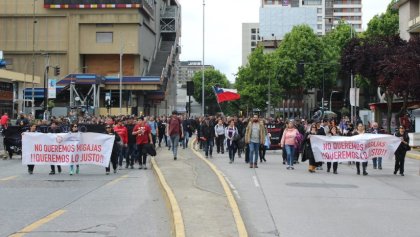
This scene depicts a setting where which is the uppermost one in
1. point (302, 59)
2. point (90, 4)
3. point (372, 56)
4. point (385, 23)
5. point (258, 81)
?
point (90, 4)

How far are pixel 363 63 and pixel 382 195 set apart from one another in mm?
32384

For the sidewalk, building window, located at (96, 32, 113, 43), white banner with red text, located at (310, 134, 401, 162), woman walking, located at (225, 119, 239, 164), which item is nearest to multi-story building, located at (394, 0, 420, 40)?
woman walking, located at (225, 119, 239, 164)

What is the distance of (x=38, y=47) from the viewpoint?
82.4 m

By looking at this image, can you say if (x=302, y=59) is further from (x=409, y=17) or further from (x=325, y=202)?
(x=325, y=202)

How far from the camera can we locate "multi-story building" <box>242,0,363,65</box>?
126 m

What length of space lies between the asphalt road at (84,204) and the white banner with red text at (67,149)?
436 mm

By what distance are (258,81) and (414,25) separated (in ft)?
123

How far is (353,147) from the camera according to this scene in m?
18.7

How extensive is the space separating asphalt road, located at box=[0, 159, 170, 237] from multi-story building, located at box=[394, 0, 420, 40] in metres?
35.3

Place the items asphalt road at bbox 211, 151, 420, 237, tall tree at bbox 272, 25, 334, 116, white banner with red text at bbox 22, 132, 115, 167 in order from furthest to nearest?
tall tree at bbox 272, 25, 334, 116 < white banner with red text at bbox 22, 132, 115, 167 < asphalt road at bbox 211, 151, 420, 237

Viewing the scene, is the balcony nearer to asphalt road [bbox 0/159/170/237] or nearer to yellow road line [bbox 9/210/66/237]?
asphalt road [bbox 0/159/170/237]

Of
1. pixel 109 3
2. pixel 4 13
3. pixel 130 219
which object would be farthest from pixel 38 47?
pixel 130 219

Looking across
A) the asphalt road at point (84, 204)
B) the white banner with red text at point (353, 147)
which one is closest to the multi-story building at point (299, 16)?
the white banner with red text at point (353, 147)

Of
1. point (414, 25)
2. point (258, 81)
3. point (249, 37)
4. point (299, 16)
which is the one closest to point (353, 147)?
point (414, 25)
